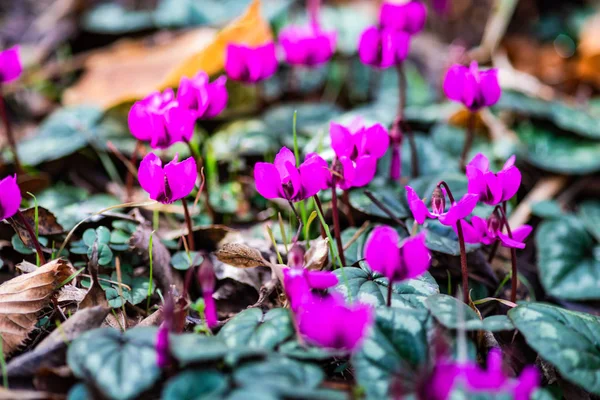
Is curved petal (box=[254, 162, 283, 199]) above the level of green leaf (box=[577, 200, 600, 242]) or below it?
above

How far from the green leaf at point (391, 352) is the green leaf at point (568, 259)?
2.63 feet

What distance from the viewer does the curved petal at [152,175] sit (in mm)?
1434

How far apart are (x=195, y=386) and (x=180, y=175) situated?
0.56 m

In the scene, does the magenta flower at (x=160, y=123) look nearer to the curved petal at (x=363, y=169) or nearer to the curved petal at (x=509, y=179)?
the curved petal at (x=363, y=169)

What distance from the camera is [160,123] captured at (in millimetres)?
1604

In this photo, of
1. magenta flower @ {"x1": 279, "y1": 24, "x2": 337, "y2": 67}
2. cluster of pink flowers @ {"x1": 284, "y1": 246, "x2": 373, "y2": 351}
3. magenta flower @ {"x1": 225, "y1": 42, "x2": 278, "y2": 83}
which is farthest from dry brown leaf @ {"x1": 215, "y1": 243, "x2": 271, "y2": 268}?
magenta flower @ {"x1": 279, "y1": 24, "x2": 337, "y2": 67}

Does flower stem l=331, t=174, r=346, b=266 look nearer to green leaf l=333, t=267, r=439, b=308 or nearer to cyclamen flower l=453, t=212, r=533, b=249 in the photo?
green leaf l=333, t=267, r=439, b=308

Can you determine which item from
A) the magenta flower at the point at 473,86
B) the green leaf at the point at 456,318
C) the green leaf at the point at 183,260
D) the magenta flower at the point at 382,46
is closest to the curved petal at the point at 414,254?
the green leaf at the point at 456,318

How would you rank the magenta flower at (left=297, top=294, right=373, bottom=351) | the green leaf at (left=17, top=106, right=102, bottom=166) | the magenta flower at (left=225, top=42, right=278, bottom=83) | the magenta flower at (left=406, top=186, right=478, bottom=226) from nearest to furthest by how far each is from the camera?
the magenta flower at (left=297, top=294, right=373, bottom=351)
the magenta flower at (left=406, top=186, right=478, bottom=226)
the magenta flower at (left=225, top=42, right=278, bottom=83)
the green leaf at (left=17, top=106, right=102, bottom=166)

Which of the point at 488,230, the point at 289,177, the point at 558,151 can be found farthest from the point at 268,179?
the point at 558,151

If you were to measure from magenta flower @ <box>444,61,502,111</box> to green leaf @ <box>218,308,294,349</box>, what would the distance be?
0.96 m

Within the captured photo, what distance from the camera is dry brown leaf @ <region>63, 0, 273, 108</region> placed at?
8.18 ft

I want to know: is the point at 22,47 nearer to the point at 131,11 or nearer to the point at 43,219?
the point at 131,11

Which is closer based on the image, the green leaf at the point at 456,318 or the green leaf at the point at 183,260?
the green leaf at the point at 456,318
